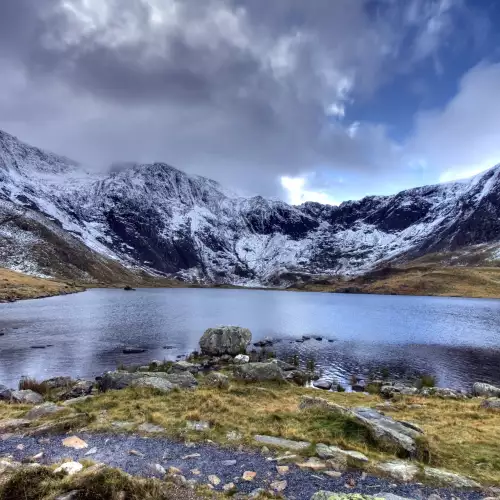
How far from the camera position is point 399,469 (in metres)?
12.6

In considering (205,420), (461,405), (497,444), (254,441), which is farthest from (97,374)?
(497,444)

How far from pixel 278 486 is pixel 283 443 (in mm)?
3764

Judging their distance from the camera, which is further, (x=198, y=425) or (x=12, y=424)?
(x=198, y=425)

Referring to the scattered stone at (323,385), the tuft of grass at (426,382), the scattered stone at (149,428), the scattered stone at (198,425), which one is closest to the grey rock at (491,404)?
the tuft of grass at (426,382)

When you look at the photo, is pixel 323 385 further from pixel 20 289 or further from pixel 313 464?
pixel 20 289

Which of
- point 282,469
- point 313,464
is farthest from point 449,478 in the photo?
point 282,469

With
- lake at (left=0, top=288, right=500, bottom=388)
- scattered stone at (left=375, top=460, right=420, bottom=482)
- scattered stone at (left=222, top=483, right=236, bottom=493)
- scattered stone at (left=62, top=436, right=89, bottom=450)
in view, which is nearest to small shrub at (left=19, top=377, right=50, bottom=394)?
lake at (left=0, top=288, right=500, bottom=388)

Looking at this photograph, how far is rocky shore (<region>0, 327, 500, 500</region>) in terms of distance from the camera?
37.4 ft

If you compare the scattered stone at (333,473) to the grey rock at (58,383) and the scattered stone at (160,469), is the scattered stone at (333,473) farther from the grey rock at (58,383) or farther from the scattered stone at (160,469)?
the grey rock at (58,383)

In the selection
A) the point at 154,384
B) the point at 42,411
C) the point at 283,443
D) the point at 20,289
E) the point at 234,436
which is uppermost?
the point at 283,443

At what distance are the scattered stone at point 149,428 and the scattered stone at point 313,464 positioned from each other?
21.1 ft

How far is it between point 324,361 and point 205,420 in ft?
122

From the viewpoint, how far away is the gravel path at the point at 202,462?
1127cm

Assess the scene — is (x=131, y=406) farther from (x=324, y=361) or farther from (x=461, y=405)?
(x=324, y=361)
